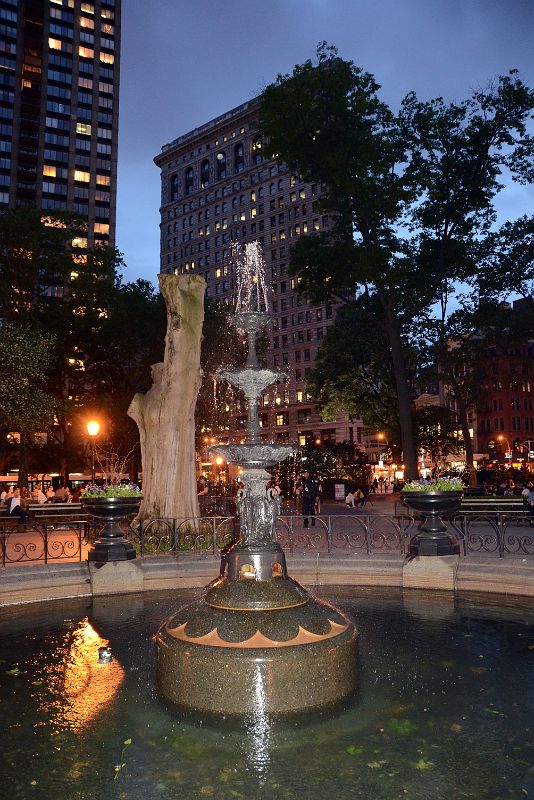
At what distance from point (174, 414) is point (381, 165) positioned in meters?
17.2

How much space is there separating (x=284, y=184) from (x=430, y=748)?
109177 millimetres

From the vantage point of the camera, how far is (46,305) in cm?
Result: 4119

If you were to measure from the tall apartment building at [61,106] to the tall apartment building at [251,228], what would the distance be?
18.7 meters

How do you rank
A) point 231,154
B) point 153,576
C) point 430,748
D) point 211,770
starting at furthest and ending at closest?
point 231,154 → point 153,576 → point 430,748 → point 211,770

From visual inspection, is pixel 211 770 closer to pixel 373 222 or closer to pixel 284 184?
pixel 373 222

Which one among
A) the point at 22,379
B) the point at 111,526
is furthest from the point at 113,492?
the point at 22,379

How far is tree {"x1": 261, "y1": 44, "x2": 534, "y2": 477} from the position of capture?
2800 centimetres

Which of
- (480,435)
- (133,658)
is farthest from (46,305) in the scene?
(480,435)

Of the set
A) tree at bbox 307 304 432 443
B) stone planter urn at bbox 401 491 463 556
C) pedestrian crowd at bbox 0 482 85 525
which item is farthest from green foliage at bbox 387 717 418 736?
tree at bbox 307 304 432 443

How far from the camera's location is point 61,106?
4205 inches

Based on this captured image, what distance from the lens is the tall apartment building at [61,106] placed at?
102 metres

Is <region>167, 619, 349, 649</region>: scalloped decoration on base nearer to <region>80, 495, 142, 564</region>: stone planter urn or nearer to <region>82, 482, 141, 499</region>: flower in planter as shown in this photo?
<region>80, 495, 142, 564</region>: stone planter urn

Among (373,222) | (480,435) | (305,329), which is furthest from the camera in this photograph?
(480,435)

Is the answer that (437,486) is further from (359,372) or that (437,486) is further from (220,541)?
(359,372)
